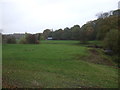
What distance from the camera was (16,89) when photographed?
594cm

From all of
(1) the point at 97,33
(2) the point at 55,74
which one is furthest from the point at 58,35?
(2) the point at 55,74

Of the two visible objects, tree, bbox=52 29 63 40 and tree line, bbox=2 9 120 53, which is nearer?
tree line, bbox=2 9 120 53

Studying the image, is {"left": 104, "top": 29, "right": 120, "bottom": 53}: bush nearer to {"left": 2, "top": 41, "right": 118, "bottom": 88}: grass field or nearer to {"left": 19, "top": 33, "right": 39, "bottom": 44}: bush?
{"left": 2, "top": 41, "right": 118, "bottom": 88}: grass field

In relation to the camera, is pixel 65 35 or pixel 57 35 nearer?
pixel 65 35

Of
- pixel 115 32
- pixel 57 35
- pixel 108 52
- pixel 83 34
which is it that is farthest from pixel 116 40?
pixel 57 35

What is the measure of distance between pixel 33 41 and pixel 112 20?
24.7m

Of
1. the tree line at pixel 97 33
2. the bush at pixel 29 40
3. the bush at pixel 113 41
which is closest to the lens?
the bush at pixel 113 41

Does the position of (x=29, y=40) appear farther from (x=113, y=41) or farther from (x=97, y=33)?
(x=113, y=41)

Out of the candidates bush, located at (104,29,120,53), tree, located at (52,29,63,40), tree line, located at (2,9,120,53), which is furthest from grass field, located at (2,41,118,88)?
tree, located at (52,29,63,40)

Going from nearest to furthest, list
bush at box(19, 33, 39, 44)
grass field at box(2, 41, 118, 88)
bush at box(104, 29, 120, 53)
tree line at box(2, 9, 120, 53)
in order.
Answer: grass field at box(2, 41, 118, 88)
bush at box(104, 29, 120, 53)
tree line at box(2, 9, 120, 53)
bush at box(19, 33, 39, 44)

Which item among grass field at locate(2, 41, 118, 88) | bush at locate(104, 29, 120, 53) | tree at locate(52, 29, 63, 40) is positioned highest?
tree at locate(52, 29, 63, 40)

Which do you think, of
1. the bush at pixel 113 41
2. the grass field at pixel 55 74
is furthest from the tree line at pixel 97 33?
the grass field at pixel 55 74

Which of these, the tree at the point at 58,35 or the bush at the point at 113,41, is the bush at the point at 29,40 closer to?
the tree at the point at 58,35

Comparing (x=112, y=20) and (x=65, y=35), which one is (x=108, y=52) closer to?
(x=112, y=20)
